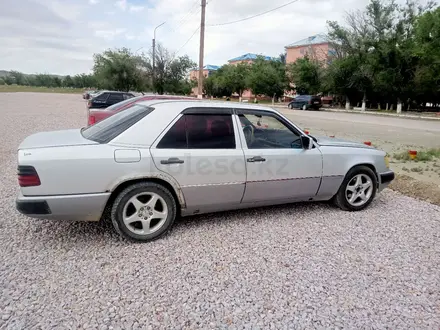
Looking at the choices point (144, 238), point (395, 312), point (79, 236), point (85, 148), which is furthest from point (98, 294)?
point (395, 312)

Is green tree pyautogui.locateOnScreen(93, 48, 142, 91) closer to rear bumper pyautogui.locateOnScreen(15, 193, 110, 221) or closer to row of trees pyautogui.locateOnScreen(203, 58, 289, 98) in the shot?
row of trees pyautogui.locateOnScreen(203, 58, 289, 98)

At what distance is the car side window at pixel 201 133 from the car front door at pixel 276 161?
0.20 metres

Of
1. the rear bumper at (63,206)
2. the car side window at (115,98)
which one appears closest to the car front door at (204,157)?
the rear bumper at (63,206)

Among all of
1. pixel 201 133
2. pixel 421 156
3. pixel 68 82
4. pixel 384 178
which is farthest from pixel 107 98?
pixel 68 82

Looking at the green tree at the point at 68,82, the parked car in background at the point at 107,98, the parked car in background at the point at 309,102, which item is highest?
the green tree at the point at 68,82

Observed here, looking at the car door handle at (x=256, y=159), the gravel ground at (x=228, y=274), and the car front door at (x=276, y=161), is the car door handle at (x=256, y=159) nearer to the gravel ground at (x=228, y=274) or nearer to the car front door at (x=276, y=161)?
the car front door at (x=276, y=161)

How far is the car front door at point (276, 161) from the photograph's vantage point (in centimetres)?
358

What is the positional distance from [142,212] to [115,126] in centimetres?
101

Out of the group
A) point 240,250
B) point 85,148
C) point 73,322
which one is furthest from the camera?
point 240,250

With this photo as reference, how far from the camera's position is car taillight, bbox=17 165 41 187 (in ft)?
9.00

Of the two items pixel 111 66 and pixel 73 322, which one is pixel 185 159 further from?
pixel 111 66

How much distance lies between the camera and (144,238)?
10.5 ft

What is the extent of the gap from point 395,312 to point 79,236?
312 centimetres

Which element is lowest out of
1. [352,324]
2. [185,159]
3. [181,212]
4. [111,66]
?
[352,324]
